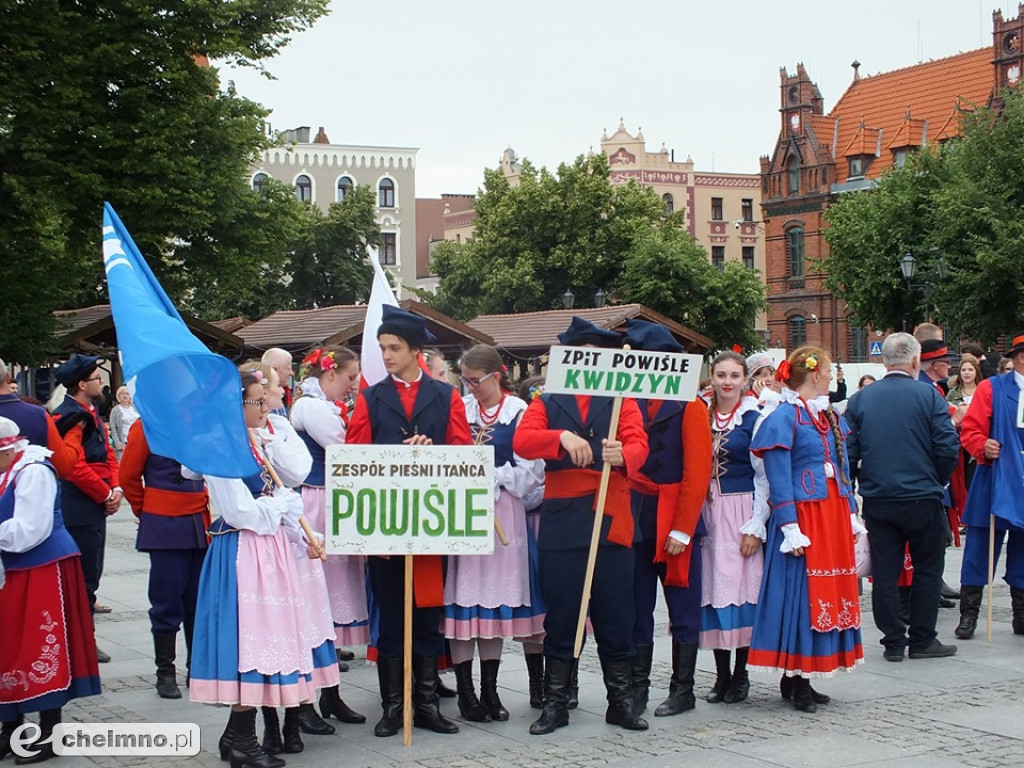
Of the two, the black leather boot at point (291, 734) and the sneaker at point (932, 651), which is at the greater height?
the sneaker at point (932, 651)

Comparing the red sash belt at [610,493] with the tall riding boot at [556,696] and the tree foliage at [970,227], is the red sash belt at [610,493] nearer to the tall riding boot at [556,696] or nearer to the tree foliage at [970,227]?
the tall riding boot at [556,696]

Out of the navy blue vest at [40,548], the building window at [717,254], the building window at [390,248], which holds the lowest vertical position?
the navy blue vest at [40,548]

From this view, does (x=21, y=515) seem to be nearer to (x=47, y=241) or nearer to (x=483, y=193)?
(x=47, y=241)

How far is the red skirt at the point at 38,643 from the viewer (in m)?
6.76

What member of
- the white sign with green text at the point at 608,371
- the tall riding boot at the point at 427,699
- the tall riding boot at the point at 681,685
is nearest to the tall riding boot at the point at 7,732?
the tall riding boot at the point at 427,699

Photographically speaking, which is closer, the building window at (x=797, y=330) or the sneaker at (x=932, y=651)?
the sneaker at (x=932, y=651)

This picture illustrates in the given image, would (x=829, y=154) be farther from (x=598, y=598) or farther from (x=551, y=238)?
(x=598, y=598)

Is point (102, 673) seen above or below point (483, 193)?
below

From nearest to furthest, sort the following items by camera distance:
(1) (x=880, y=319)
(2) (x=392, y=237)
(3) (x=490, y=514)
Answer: (3) (x=490, y=514), (1) (x=880, y=319), (2) (x=392, y=237)

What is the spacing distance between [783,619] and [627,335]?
1770mm

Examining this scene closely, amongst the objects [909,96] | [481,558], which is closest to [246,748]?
[481,558]

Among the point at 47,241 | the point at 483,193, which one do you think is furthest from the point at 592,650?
the point at 483,193

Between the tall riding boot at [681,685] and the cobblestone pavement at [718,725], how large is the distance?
0.23 ft

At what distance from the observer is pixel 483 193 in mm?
59375
